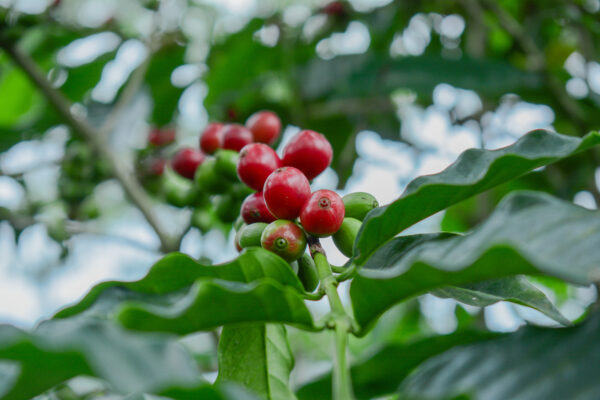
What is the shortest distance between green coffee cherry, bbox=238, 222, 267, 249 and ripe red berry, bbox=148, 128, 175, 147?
140 cm

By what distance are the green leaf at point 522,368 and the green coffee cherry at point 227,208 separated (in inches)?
27.8

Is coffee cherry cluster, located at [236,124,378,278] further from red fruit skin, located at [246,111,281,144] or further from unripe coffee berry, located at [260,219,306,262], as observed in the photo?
red fruit skin, located at [246,111,281,144]

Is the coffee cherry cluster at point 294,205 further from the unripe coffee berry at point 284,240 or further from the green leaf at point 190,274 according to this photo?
the green leaf at point 190,274

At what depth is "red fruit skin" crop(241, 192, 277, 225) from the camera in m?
1.03

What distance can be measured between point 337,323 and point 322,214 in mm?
213

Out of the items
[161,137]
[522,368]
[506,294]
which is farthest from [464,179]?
[161,137]

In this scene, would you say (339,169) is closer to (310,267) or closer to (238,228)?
(238,228)

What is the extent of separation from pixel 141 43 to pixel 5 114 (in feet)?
2.54

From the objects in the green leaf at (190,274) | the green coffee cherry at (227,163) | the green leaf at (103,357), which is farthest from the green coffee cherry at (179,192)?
the green leaf at (103,357)

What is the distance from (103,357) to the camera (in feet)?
1.61

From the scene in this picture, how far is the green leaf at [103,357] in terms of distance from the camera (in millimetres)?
489

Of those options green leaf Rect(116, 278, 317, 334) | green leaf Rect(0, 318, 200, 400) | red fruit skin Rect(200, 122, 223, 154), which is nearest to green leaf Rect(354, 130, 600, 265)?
green leaf Rect(116, 278, 317, 334)

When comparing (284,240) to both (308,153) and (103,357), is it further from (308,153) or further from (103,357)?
(103,357)

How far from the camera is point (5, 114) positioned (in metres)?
2.75
